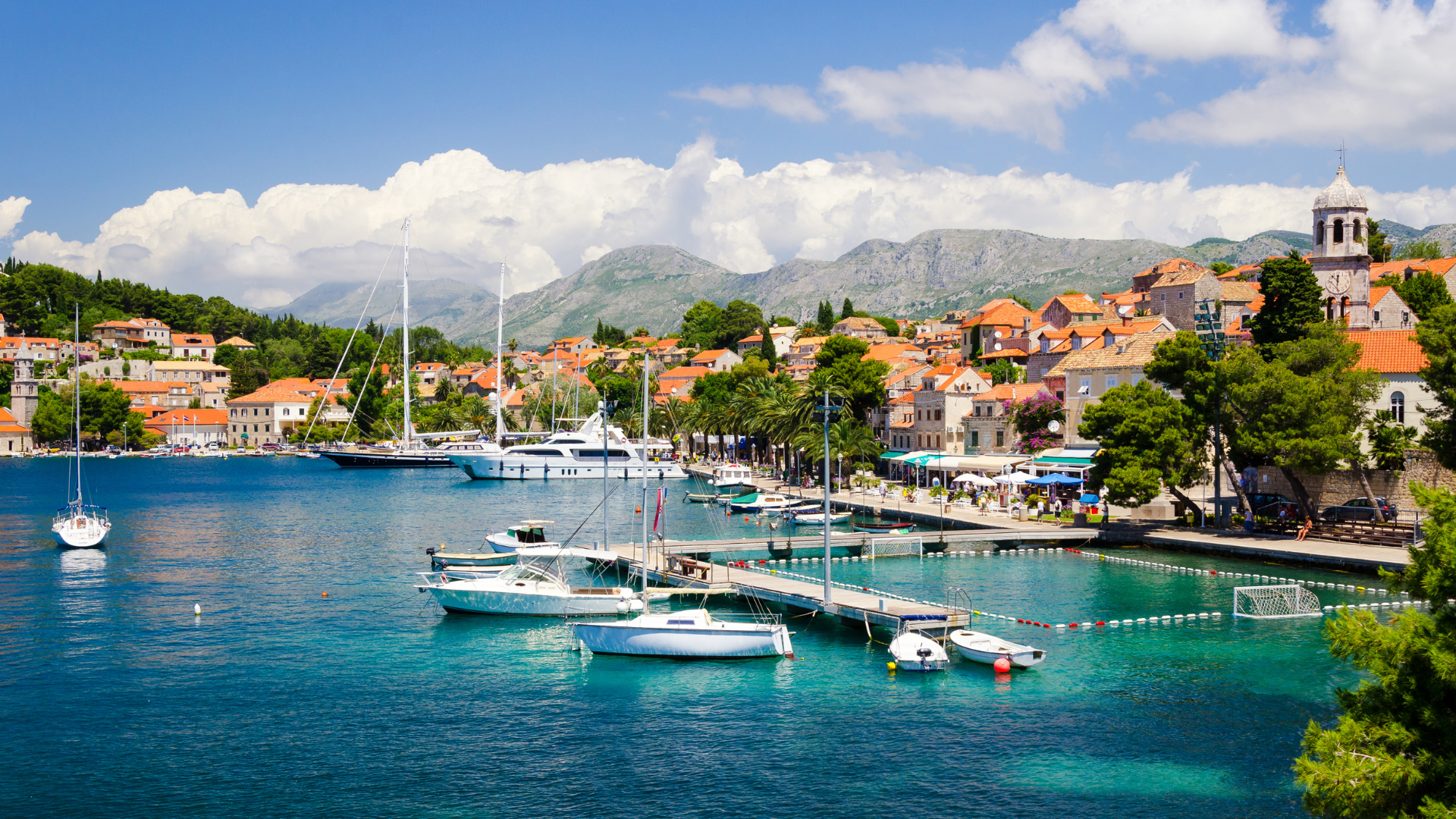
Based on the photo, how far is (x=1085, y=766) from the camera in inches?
945

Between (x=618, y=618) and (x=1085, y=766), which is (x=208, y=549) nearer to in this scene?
(x=618, y=618)

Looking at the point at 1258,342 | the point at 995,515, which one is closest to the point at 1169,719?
the point at 995,515

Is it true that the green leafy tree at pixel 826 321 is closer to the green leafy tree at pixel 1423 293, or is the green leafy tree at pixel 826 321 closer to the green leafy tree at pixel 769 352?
the green leafy tree at pixel 769 352

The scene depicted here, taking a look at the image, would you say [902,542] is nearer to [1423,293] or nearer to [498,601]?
[498,601]

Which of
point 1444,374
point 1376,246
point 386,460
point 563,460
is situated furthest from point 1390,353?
point 386,460

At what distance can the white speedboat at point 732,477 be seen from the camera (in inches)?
3734

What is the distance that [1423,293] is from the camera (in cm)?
7950

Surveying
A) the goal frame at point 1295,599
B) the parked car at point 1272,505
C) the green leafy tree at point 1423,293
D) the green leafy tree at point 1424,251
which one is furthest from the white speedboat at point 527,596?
the green leafy tree at point 1424,251

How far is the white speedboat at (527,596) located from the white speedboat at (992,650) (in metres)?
12.7

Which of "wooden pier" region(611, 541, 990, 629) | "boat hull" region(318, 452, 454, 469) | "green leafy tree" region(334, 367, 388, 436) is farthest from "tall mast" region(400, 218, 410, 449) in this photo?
"wooden pier" region(611, 541, 990, 629)

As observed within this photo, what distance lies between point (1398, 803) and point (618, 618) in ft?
96.4

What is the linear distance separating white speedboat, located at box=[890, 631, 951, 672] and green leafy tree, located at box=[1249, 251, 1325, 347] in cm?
4338

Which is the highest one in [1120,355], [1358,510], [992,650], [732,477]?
[1120,355]

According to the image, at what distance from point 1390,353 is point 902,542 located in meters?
28.3
